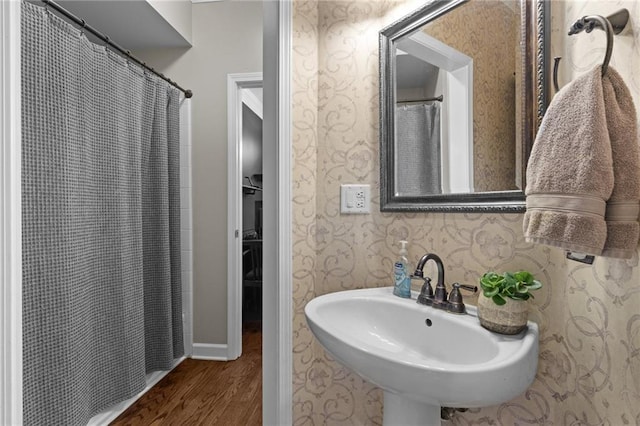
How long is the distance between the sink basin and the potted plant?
29 mm

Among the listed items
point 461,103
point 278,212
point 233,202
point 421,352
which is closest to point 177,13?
point 233,202

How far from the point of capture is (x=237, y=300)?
2488 mm

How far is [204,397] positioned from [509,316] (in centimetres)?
188

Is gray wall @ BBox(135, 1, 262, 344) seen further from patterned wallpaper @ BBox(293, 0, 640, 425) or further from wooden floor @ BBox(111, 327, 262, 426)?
patterned wallpaper @ BBox(293, 0, 640, 425)

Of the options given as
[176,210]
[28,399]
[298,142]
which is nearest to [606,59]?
[298,142]

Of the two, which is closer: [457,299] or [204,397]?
[457,299]

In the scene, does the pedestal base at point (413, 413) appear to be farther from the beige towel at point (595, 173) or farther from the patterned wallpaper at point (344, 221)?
the beige towel at point (595, 173)

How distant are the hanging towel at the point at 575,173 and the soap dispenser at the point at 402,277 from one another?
1.72ft

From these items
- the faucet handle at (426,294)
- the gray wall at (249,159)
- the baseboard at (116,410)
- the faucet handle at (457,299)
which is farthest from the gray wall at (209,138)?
the faucet handle at (457,299)

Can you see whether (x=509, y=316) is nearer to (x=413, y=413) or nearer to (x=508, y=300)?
(x=508, y=300)

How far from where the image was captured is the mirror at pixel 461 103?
870 millimetres

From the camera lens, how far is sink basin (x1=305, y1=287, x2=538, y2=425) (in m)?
0.65

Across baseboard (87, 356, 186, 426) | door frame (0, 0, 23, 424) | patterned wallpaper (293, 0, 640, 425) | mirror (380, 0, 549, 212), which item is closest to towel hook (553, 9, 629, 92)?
mirror (380, 0, 549, 212)

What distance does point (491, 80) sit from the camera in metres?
0.98
